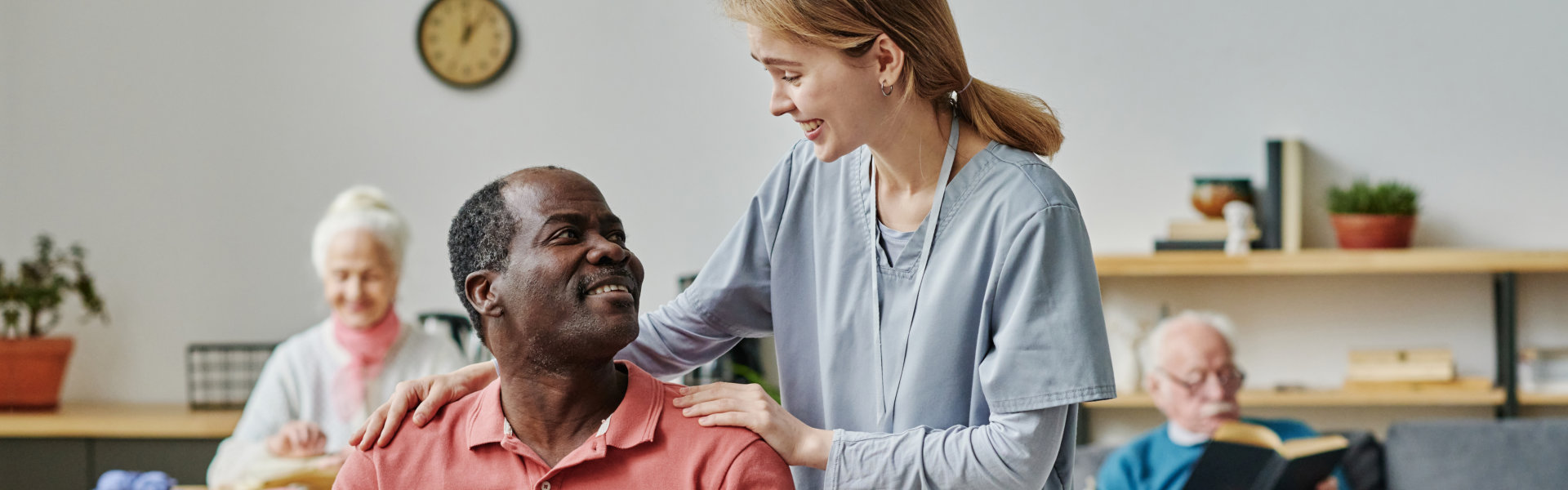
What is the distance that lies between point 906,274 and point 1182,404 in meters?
1.76

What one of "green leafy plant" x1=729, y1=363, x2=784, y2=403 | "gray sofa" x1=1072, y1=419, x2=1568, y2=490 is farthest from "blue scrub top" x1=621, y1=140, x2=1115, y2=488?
"gray sofa" x1=1072, y1=419, x2=1568, y2=490

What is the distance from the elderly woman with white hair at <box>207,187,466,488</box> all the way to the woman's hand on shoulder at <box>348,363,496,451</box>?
50.9 inches

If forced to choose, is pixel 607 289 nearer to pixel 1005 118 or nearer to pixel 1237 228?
pixel 1005 118

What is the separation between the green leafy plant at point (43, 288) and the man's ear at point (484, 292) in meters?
3.21

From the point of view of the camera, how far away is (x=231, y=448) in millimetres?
2561

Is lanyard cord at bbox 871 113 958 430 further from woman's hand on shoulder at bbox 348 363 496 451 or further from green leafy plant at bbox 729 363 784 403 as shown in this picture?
green leafy plant at bbox 729 363 784 403

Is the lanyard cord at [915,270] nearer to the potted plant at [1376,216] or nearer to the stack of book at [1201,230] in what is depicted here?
the stack of book at [1201,230]

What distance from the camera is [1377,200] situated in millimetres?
3641

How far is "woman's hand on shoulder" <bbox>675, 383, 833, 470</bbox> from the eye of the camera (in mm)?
1294

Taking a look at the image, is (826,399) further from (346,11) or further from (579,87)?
(346,11)

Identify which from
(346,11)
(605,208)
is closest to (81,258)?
(346,11)

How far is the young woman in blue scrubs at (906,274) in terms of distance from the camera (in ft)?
4.11

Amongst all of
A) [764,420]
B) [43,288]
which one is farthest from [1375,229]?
[43,288]

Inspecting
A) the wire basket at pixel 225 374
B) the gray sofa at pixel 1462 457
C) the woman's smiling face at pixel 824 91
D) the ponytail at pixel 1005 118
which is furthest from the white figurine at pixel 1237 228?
the wire basket at pixel 225 374
